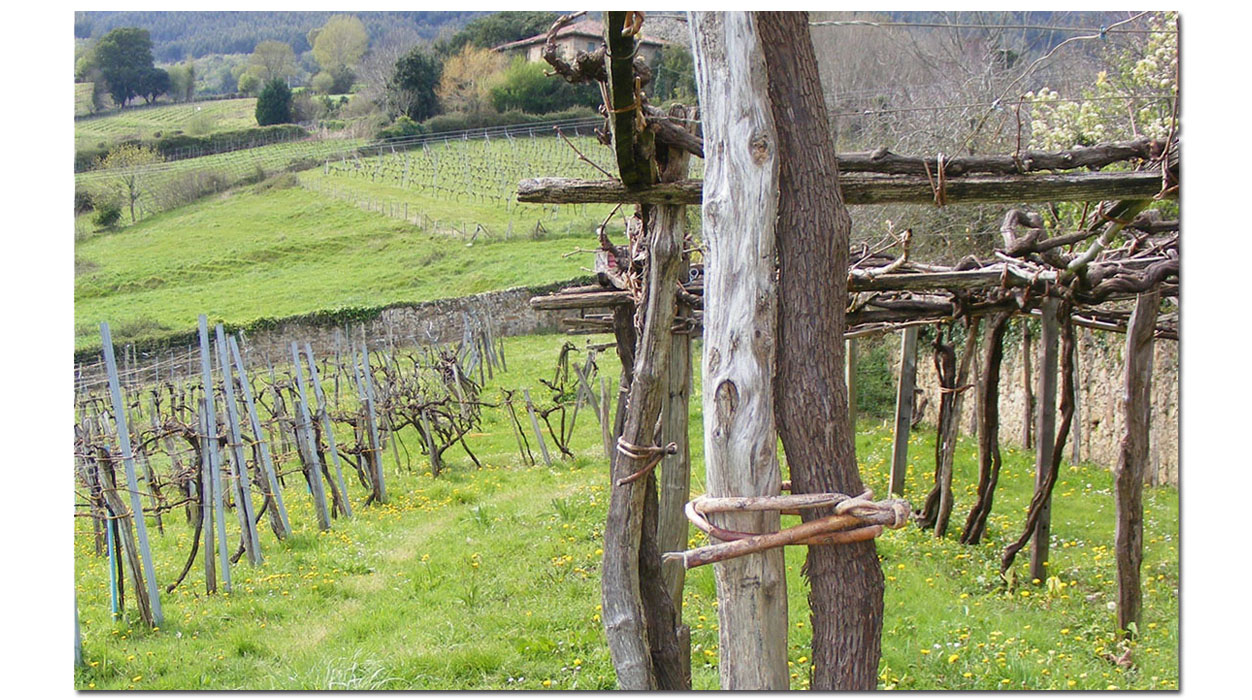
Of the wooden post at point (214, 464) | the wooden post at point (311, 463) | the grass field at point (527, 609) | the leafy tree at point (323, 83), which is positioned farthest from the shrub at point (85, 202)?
the wooden post at point (214, 464)

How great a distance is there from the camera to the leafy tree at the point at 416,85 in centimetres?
2094

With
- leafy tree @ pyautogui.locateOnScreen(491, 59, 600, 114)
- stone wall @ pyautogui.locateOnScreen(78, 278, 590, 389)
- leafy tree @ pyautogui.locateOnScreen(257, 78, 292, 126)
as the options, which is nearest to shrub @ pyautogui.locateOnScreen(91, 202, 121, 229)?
stone wall @ pyautogui.locateOnScreen(78, 278, 590, 389)

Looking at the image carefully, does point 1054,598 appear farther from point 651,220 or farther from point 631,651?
point 651,220

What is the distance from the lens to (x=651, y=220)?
318 cm

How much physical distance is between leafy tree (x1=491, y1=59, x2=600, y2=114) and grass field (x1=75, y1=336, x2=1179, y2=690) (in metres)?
13.6

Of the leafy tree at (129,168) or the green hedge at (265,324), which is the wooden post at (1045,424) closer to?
the green hedge at (265,324)

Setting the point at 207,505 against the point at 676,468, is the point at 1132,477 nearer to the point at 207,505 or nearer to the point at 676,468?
the point at 676,468

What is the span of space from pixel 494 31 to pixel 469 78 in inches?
136

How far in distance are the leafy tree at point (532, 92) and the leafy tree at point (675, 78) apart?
725cm

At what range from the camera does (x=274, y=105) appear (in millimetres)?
A: 21094

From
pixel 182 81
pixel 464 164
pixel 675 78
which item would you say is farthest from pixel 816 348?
pixel 464 164

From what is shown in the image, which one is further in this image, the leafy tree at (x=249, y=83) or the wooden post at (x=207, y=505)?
the leafy tree at (x=249, y=83)

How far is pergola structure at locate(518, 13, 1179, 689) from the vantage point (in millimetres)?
2434

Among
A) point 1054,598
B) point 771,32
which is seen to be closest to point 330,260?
point 1054,598
